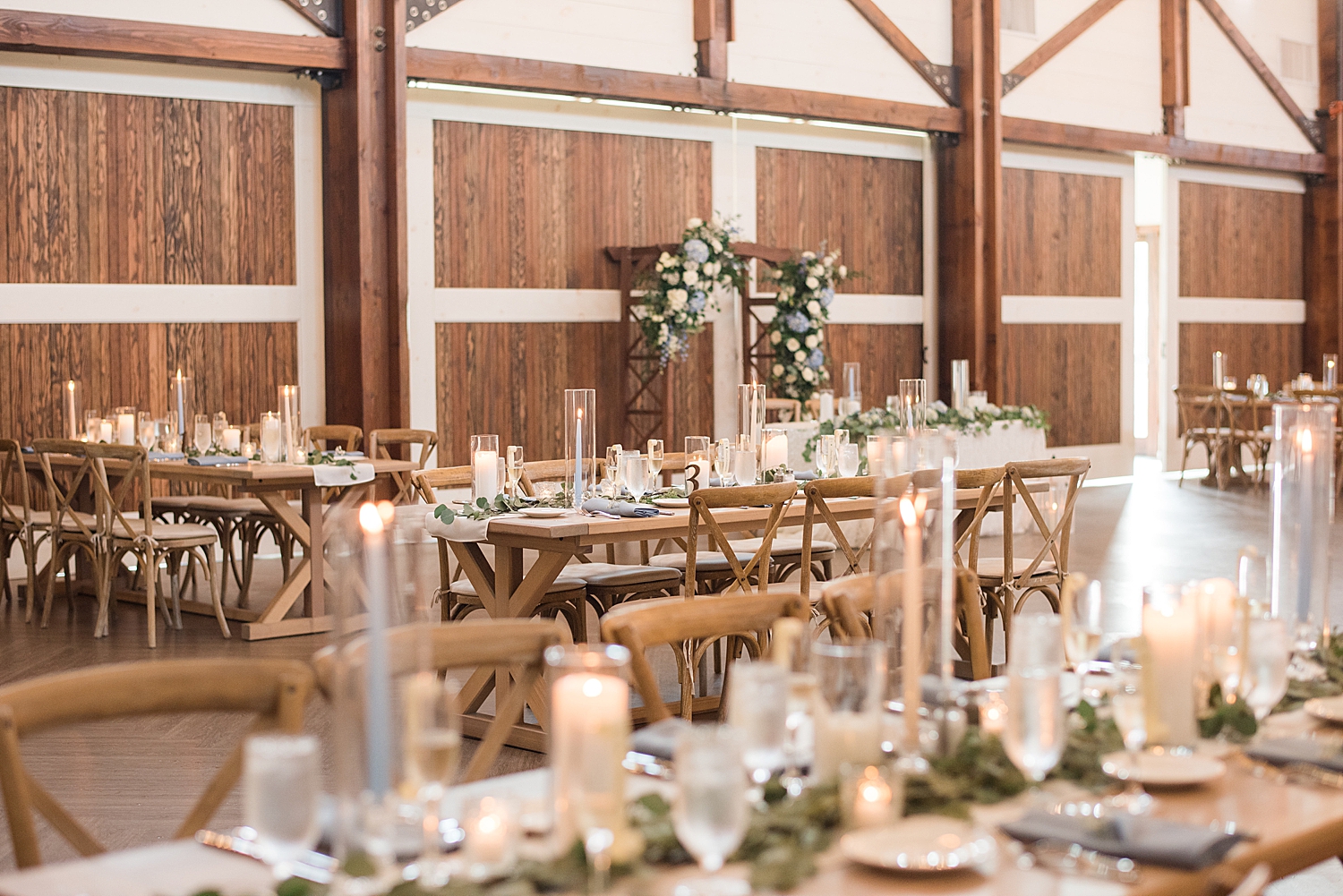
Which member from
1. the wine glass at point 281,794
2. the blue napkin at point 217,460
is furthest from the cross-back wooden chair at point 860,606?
the blue napkin at point 217,460

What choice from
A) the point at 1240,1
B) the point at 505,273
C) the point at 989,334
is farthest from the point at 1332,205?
the point at 505,273

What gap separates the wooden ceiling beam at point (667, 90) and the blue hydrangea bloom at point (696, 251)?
1246 millimetres

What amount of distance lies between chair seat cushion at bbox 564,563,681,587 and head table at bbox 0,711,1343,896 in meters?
3.06

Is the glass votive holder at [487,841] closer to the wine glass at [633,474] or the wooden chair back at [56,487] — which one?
the wine glass at [633,474]

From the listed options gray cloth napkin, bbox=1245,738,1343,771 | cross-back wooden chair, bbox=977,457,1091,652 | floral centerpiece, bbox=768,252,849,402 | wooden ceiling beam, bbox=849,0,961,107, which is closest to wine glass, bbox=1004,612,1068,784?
gray cloth napkin, bbox=1245,738,1343,771

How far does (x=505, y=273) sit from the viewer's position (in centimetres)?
1050

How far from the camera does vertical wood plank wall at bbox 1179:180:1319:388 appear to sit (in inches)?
605

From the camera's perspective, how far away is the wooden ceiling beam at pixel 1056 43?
521 inches

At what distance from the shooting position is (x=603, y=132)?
10.9 meters

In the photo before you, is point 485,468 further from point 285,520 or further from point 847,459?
point 285,520

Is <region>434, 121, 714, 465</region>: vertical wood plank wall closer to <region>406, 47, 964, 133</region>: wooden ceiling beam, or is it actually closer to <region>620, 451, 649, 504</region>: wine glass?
<region>406, 47, 964, 133</region>: wooden ceiling beam

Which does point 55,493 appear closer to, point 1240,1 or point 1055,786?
point 1055,786

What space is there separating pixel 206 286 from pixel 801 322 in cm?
401

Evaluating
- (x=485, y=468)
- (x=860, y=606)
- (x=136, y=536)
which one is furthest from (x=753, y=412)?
(x=860, y=606)
